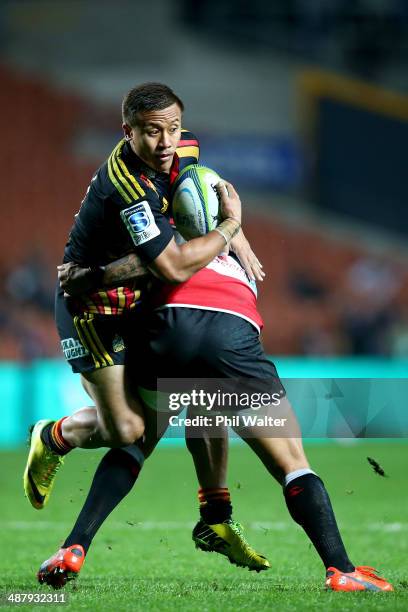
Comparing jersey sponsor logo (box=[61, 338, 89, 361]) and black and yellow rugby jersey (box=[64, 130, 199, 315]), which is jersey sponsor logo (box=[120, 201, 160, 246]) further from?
jersey sponsor logo (box=[61, 338, 89, 361])

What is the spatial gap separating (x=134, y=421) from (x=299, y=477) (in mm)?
776

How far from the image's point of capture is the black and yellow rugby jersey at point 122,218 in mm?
4207

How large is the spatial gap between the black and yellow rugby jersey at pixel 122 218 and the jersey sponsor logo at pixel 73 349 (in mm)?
157

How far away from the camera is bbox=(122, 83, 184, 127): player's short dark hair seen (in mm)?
4266

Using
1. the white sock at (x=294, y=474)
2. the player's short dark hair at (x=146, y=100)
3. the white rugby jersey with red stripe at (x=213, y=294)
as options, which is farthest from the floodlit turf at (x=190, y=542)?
the player's short dark hair at (x=146, y=100)

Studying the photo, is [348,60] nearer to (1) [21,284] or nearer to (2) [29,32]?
(2) [29,32]

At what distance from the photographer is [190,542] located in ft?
20.4

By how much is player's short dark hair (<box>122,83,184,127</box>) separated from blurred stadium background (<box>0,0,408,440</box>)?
14180 millimetres

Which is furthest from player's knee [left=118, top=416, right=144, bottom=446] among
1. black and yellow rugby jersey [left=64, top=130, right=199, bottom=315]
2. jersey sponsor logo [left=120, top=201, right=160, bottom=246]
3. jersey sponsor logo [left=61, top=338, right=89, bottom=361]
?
jersey sponsor logo [left=120, top=201, right=160, bottom=246]

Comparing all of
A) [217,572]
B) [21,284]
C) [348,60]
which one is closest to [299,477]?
[217,572]

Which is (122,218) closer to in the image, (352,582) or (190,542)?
(352,582)

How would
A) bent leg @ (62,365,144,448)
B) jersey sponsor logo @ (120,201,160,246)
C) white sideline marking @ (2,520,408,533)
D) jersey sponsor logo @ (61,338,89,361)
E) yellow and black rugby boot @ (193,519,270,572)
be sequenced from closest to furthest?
jersey sponsor logo @ (120,201,160,246), bent leg @ (62,365,144,448), jersey sponsor logo @ (61,338,89,361), yellow and black rugby boot @ (193,519,270,572), white sideline marking @ (2,520,408,533)

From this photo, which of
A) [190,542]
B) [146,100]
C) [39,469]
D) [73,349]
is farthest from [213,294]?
[190,542]

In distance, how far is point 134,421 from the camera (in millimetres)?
4520
